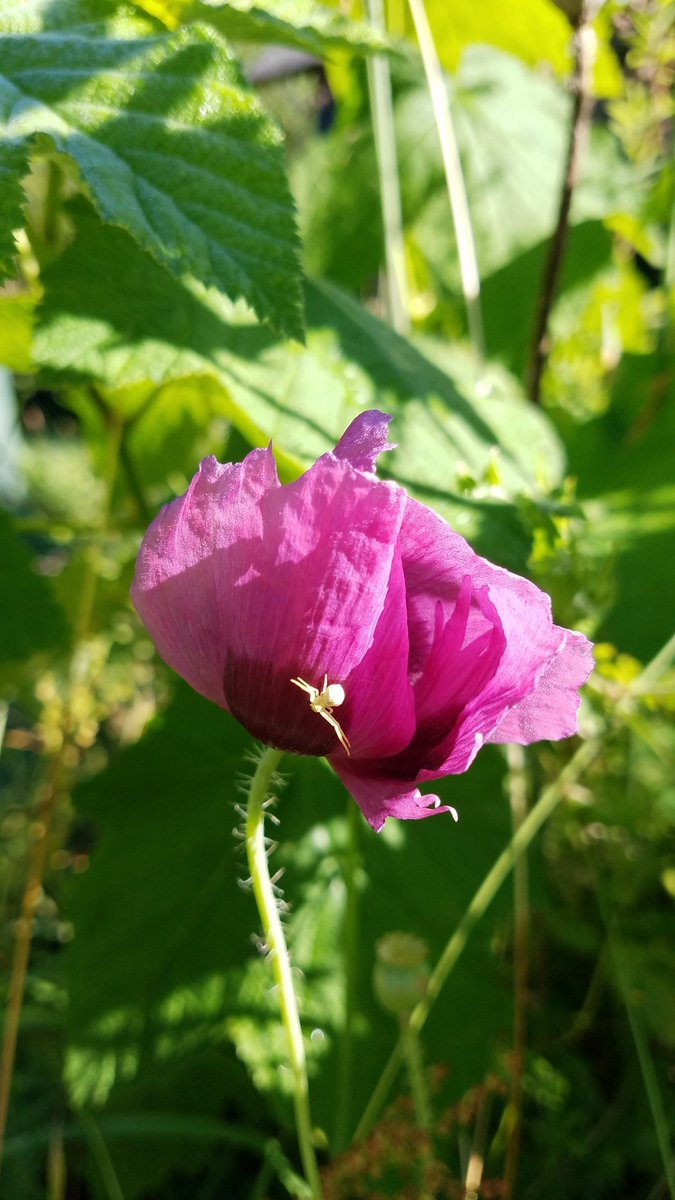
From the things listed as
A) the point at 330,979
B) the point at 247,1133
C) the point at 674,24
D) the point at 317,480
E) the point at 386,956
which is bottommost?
the point at 247,1133

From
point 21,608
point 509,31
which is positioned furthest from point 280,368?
point 509,31

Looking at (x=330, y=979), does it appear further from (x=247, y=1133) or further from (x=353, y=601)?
(x=353, y=601)

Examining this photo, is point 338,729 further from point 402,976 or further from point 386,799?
point 402,976

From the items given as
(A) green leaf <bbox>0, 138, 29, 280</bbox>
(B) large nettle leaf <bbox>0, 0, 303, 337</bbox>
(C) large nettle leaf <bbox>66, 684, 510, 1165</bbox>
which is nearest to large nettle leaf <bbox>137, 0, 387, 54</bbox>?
(B) large nettle leaf <bbox>0, 0, 303, 337</bbox>

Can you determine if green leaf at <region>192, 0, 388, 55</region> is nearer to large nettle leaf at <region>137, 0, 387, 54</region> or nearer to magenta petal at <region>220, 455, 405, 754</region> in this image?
large nettle leaf at <region>137, 0, 387, 54</region>

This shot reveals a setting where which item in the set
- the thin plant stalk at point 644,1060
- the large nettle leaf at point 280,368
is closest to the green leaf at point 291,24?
the large nettle leaf at point 280,368

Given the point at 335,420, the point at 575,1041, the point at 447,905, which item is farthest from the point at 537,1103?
the point at 335,420

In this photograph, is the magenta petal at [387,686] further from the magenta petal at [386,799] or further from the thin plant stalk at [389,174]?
the thin plant stalk at [389,174]
